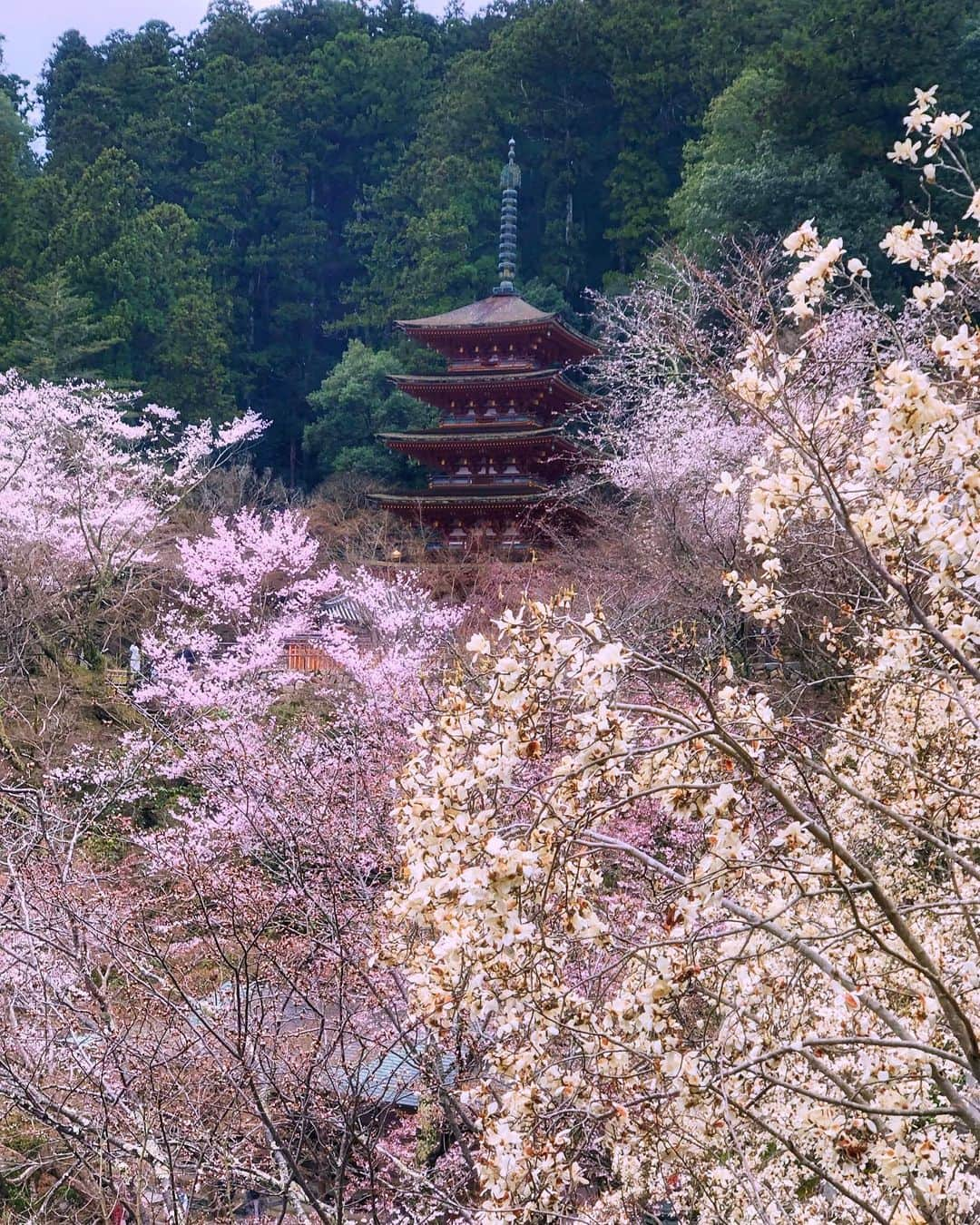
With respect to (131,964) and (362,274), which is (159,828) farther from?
(362,274)

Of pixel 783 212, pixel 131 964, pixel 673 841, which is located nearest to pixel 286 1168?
pixel 131 964

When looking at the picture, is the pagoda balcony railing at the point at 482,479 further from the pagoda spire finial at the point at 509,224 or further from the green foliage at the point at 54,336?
the green foliage at the point at 54,336

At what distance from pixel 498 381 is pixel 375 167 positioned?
1706cm

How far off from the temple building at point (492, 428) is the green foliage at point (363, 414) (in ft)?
18.7

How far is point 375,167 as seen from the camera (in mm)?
32656

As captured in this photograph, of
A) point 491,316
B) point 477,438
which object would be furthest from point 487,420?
point 491,316

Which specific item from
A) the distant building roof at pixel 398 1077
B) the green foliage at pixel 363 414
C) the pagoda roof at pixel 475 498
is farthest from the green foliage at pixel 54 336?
the distant building roof at pixel 398 1077

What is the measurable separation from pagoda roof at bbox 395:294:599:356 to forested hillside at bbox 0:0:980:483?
132 inches

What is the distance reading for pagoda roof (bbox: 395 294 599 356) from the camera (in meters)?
19.0

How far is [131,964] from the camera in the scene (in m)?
4.77

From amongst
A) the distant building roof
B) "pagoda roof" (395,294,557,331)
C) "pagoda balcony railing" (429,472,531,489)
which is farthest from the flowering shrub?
"pagoda roof" (395,294,557,331)

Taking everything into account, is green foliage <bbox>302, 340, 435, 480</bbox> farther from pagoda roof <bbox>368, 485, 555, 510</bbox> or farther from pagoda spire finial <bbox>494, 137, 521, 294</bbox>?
pagoda roof <bbox>368, 485, 555, 510</bbox>

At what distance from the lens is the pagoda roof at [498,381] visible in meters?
18.4

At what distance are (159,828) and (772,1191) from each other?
31.6 feet
